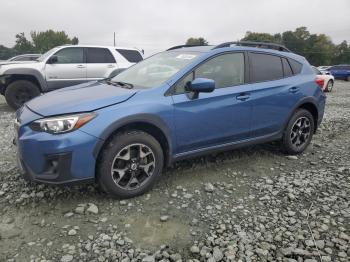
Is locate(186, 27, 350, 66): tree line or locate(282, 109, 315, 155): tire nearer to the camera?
locate(282, 109, 315, 155): tire

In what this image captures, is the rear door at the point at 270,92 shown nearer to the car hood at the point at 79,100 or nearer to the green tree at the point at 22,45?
the car hood at the point at 79,100

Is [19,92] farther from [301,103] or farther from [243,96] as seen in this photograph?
[301,103]

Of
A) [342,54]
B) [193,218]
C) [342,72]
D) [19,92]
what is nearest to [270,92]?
[193,218]

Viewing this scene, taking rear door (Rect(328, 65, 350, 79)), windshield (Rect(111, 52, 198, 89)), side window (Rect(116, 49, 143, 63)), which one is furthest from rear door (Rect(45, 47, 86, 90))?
rear door (Rect(328, 65, 350, 79))

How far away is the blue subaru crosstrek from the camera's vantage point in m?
3.18

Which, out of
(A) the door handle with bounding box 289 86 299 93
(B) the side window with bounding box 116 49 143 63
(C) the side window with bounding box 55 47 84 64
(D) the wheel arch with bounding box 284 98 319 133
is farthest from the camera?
(B) the side window with bounding box 116 49 143 63

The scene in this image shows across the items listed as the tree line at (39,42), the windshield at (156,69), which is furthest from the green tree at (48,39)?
the windshield at (156,69)

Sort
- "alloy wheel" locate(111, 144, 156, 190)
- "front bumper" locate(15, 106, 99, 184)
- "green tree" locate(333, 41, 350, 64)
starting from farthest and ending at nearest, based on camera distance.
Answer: "green tree" locate(333, 41, 350, 64), "alloy wheel" locate(111, 144, 156, 190), "front bumper" locate(15, 106, 99, 184)

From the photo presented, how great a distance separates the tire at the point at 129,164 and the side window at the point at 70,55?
673 cm

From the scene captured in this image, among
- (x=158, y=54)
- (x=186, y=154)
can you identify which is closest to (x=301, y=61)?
(x=158, y=54)

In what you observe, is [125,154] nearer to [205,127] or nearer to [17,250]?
[205,127]

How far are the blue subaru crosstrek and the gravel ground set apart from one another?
1.15ft

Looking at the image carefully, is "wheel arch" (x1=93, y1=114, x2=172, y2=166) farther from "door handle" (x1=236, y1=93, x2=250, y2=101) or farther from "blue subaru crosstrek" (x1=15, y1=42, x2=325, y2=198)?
"door handle" (x1=236, y1=93, x2=250, y2=101)

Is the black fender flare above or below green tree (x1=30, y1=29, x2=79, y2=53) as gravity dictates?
below
